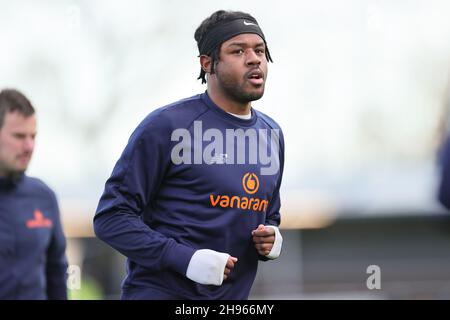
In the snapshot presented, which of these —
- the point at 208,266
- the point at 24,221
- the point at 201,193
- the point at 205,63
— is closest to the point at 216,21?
the point at 205,63

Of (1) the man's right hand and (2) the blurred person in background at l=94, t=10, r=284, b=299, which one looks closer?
(1) the man's right hand

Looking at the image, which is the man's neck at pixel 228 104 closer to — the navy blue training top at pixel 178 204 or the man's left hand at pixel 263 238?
the navy blue training top at pixel 178 204

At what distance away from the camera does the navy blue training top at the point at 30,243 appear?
5.24m

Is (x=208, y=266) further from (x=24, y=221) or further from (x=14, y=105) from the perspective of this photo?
(x=14, y=105)

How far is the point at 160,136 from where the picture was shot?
Result: 463cm

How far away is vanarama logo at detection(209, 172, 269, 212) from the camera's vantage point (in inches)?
183

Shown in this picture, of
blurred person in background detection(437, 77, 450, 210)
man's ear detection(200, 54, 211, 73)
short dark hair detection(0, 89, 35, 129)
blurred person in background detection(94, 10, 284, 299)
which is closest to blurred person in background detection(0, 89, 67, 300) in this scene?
short dark hair detection(0, 89, 35, 129)

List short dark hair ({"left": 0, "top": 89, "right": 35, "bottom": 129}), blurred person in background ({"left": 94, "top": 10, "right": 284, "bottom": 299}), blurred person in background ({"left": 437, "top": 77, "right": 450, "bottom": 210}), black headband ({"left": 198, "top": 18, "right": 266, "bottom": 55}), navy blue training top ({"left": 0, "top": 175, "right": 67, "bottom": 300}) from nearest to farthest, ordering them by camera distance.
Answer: blurred person in background ({"left": 437, "top": 77, "right": 450, "bottom": 210})
blurred person in background ({"left": 94, "top": 10, "right": 284, "bottom": 299})
black headband ({"left": 198, "top": 18, "right": 266, "bottom": 55})
navy blue training top ({"left": 0, "top": 175, "right": 67, "bottom": 300})
short dark hair ({"left": 0, "top": 89, "right": 35, "bottom": 129})

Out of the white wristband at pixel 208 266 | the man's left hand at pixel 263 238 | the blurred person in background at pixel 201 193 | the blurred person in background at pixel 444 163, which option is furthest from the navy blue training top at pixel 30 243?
the blurred person in background at pixel 444 163

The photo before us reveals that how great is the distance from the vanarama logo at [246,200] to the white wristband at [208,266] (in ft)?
0.89

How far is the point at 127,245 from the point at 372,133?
11.7 metres

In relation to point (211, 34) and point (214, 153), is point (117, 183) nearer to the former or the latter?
point (214, 153)

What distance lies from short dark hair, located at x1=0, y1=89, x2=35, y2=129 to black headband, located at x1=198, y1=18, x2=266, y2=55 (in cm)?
122

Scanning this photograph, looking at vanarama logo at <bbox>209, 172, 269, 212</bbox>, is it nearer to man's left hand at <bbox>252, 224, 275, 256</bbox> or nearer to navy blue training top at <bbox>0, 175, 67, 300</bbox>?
man's left hand at <bbox>252, 224, 275, 256</bbox>
